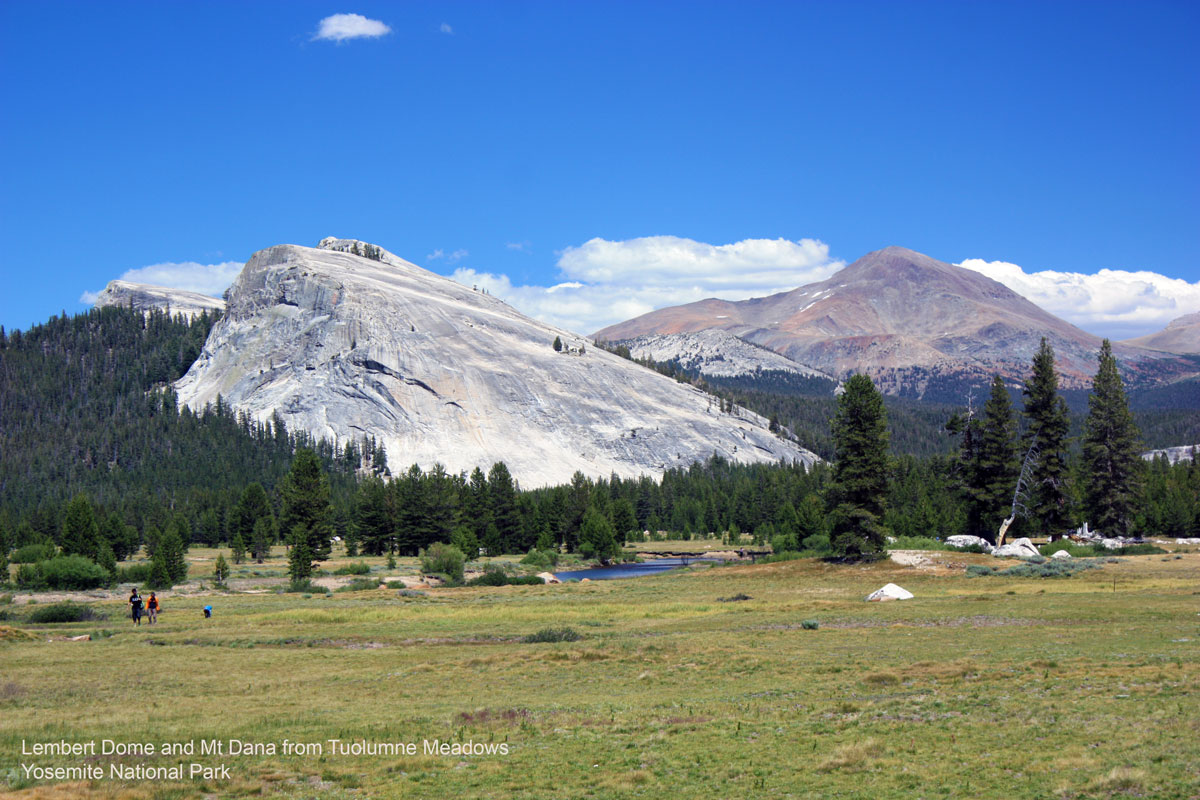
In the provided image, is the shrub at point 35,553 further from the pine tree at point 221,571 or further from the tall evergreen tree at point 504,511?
the tall evergreen tree at point 504,511

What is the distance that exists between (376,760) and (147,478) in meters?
186

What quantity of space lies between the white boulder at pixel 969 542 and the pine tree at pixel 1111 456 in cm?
1433

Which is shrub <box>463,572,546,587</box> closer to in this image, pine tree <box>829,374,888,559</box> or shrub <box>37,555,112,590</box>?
pine tree <box>829,374,888,559</box>

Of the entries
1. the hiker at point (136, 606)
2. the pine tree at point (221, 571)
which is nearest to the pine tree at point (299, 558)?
the pine tree at point (221, 571)

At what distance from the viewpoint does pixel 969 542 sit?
6988 cm

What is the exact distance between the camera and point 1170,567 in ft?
174

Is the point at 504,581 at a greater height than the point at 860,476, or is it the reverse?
the point at 860,476

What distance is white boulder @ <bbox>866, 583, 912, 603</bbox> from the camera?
46.5m

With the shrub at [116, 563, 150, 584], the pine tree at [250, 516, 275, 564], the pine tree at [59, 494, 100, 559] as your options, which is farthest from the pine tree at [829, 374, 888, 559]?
the pine tree at [250, 516, 275, 564]

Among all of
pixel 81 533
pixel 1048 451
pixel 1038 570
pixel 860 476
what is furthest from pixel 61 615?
pixel 1048 451

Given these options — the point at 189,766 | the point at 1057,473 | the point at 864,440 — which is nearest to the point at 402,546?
the point at 864,440

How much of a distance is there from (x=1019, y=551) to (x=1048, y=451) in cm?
1303

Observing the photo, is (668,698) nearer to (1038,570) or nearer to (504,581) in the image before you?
(1038,570)

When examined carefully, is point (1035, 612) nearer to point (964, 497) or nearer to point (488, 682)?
point (488, 682)
